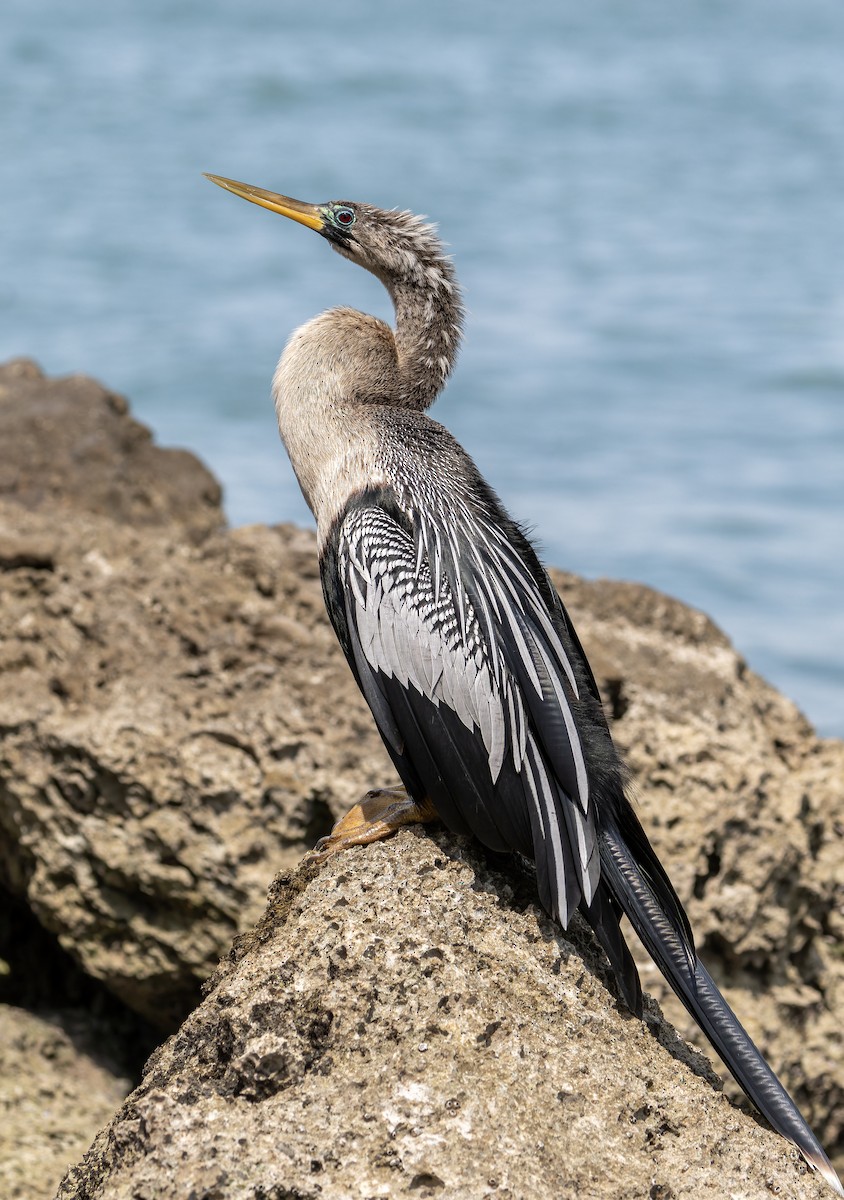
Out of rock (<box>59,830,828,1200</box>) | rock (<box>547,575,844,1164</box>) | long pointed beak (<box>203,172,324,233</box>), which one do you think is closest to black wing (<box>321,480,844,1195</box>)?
rock (<box>59,830,828,1200</box>)

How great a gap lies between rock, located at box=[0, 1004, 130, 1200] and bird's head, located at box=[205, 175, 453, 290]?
2.79 m

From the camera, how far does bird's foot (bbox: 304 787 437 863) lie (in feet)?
11.5

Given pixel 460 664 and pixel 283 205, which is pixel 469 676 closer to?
pixel 460 664

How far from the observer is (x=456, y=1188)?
271 centimetres

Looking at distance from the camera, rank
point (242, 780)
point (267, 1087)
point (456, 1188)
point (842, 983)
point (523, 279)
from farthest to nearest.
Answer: point (523, 279) < point (842, 983) < point (242, 780) < point (267, 1087) < point (456, 1188)

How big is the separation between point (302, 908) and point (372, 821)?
1.24 feet

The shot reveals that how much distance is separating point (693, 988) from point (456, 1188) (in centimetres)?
84

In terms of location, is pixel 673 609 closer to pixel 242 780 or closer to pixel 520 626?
pixel 242 780

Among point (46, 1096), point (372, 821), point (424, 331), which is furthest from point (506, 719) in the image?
point (46, 1096)

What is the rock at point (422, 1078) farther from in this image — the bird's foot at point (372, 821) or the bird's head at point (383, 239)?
the bird's head at point (383, 239)

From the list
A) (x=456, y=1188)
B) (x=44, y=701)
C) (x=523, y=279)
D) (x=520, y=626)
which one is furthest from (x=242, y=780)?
(x=523, y=279)

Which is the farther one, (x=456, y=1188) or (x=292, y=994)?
(x=292, y=994)

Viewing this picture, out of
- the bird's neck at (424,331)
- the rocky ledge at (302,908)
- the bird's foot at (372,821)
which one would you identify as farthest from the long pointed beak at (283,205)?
the bird's foot at (372,821)

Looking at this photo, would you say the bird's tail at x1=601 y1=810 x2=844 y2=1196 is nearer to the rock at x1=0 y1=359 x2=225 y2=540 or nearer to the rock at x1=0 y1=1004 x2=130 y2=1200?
the rock at x1=0 y1=1004 x2=130 y2=1200
